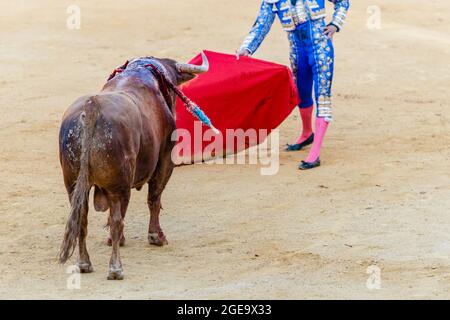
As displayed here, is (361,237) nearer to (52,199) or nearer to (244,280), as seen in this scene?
(244,280)

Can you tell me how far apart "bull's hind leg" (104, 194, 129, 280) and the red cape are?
2.57 metres

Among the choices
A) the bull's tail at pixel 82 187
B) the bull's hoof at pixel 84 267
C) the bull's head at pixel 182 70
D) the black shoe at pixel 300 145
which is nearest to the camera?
the bull's tail at pixel 82 187

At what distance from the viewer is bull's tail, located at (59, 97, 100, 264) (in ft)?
17.8

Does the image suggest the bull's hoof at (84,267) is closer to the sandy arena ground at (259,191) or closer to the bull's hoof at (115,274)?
the sandy arena ground at (259,191)

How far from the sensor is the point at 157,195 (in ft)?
21.3

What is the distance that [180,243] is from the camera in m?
6.51

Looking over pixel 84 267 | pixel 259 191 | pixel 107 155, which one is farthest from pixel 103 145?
pixel 259 191

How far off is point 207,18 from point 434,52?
314cm

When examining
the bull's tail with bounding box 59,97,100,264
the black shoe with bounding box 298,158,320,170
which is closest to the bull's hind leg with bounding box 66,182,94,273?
the bull's tail with bounding box 59,97,100,264

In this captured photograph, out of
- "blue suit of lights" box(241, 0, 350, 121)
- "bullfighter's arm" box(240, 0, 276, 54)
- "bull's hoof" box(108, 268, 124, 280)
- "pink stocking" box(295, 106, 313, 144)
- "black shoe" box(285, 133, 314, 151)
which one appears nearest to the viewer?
"bull's hoof" box(108, 268, 124, 280)

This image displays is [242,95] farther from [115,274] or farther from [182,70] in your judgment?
[115,274]

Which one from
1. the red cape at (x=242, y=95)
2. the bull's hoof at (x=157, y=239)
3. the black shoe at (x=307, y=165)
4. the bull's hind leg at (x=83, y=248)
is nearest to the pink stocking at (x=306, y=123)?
the red cape at (x=242, y=95)

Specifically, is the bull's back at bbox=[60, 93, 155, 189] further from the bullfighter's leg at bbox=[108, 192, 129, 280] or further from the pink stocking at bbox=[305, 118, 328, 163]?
the pink stocking at bbox=[305, 118, 328, 163]

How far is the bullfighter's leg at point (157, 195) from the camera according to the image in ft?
21.1
